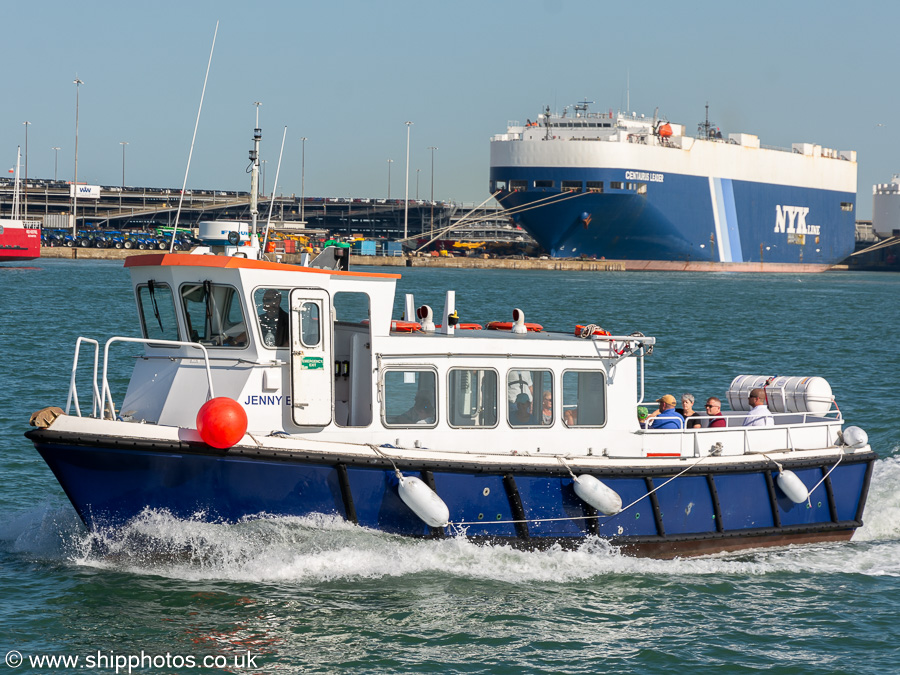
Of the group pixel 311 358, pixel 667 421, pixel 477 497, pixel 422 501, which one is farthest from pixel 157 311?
pixel 667 421

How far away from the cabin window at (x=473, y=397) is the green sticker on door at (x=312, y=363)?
138cm

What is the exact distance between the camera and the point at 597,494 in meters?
10.7

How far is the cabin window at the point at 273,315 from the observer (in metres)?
10.2

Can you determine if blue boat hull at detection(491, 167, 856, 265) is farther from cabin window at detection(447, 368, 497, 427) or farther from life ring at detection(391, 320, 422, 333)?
cabin window at detection(447, 368, 497, 427)

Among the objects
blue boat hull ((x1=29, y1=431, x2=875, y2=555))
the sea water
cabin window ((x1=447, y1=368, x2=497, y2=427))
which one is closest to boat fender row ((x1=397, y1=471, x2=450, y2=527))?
blue boat hull ((x1=29, y1=431, x2=875, y2=555))

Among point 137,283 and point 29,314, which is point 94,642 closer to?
point 137,283

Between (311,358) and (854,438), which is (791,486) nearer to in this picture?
(854,438)


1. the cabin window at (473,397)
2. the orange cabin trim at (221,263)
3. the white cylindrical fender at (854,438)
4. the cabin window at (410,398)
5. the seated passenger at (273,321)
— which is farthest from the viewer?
the white cylindrical fender at (854,438)

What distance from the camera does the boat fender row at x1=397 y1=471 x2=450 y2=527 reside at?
1004cm

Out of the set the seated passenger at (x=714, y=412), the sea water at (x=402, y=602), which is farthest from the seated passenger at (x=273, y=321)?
the seated passenger at (x=714, y=412)

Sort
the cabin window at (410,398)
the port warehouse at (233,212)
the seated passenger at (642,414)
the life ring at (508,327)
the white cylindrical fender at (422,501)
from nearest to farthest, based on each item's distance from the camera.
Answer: the white cylindrical fender at (422,501) → the cabin window at (410,398) → the life ring at (508,327) → the seated passenger at (642,414) → the port warehouse at (233,212)

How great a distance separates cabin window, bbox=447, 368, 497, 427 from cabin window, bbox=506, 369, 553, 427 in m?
0.19

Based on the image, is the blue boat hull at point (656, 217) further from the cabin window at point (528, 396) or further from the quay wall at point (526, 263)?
the cabin window at point (528, 396)

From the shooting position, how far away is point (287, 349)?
1032cm
